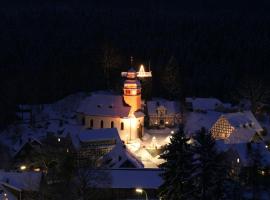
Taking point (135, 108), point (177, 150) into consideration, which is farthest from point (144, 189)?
point (135, 108)

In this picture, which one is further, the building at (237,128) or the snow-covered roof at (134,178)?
the building at (237,128)

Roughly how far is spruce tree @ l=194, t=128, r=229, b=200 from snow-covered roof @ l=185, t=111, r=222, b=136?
28253mm

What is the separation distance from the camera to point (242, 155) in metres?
38.2

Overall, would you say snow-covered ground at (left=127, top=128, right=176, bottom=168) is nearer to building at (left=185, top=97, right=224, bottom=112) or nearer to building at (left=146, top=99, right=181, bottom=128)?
building at (left=146, top=99, right=181, bottom=128)

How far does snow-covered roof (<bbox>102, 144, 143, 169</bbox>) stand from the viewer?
39.1 metres

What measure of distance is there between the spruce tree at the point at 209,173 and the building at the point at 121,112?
28268 mm

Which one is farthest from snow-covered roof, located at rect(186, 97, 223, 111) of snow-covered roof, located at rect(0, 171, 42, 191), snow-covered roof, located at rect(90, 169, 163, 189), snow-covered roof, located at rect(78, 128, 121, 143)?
snow-covered roof, located at rect(0, 171, 42, 191)

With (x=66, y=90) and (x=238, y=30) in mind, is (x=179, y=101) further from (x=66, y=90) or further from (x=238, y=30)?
(x=238, y=30)

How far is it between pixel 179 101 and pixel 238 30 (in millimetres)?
47422

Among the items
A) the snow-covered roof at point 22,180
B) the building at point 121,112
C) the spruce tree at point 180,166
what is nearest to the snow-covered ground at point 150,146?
the building at point 121,112

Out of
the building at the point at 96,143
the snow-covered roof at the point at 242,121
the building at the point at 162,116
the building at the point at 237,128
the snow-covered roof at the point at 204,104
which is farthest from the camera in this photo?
the snow-covered roof at the point at 204,104

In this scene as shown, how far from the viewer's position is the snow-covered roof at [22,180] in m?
32.2

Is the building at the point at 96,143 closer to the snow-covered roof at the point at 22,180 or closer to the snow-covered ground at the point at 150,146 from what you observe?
the snow-covered ground at the point at 150,146

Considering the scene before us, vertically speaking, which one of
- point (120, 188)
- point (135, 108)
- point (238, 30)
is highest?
point (238, 30)
